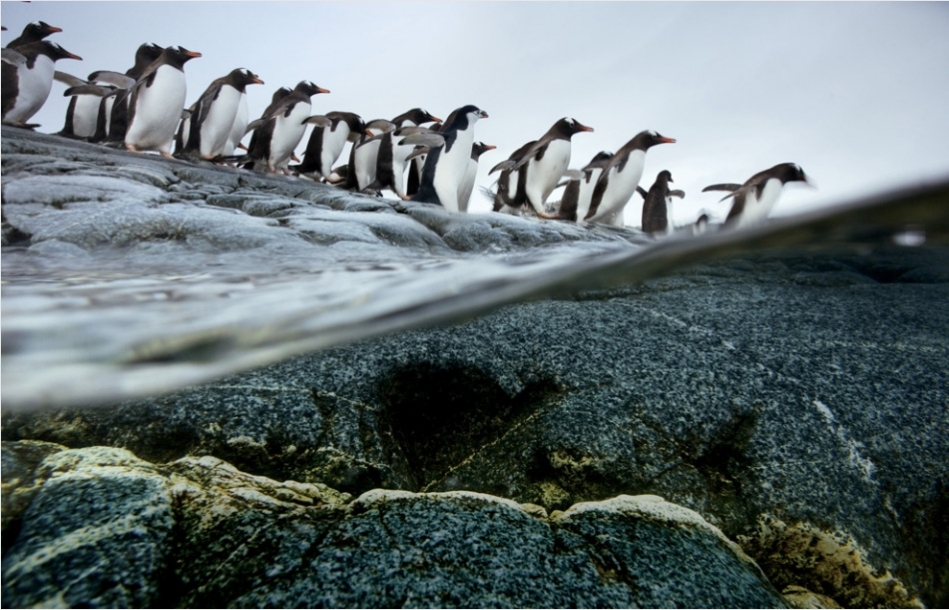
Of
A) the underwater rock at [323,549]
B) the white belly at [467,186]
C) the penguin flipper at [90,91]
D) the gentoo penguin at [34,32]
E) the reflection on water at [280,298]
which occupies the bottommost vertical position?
the underwater rock at [323,549]

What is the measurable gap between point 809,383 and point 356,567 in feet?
5.63

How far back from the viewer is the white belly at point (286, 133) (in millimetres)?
12797

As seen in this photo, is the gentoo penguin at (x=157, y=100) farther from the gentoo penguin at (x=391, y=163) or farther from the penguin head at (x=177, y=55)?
the gentoo penguin at (x=391, y=163)

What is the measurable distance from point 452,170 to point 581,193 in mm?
2844

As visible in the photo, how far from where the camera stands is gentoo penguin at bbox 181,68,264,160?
39.6 ft

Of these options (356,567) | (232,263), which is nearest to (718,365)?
(356,567)

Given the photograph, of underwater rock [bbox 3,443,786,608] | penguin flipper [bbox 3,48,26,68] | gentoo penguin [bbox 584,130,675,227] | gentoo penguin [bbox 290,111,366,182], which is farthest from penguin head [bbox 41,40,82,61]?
underwater rock [bbox 3,443,786,608]

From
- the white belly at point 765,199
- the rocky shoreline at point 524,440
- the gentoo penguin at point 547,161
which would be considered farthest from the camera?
the gentoo penguin at point 547,161

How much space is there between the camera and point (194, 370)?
1.90 meters

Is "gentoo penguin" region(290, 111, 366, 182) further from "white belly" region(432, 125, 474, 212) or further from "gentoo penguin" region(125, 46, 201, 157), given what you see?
"white belly" region(432, 125, 474, 212)

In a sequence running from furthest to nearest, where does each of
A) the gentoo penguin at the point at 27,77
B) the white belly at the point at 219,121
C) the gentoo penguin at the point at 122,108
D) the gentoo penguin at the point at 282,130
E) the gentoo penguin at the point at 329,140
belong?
the gentoo penguin at the point at 329,140, the gentoo penguin at the point at 282,130, the white belly at the point at 219,121, the gentoo penguin at the point at 27,77, the gentoo penguin at the point at 122,108

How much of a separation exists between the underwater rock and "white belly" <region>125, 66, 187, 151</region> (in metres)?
10.9

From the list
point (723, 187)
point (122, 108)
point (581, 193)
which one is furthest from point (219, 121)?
point (723, 187)

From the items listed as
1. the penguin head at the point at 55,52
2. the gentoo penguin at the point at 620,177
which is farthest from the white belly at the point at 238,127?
the gentoo penguin at the point at 620,177
